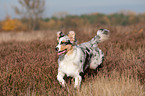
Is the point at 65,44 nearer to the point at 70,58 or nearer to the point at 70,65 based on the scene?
the point at 70,58

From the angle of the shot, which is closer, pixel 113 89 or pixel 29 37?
pixel 113 89

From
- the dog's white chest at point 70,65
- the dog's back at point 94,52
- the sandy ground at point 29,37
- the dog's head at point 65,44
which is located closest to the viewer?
the dog's head at point 65,44

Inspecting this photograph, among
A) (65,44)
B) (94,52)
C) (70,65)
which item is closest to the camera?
(65,44)

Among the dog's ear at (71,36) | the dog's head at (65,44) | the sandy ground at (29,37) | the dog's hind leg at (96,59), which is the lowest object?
the sandy ground at (29,37)

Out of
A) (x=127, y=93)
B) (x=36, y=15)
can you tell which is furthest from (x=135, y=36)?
(x=36, y=15)

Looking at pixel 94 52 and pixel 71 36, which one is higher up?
pixel 71 36

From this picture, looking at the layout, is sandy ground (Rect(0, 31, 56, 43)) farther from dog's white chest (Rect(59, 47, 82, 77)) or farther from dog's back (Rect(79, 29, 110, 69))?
dog's white chest (Rect(59, 47, 82, 77))

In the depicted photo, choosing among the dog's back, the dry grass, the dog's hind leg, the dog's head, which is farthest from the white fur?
the dog's hind leg

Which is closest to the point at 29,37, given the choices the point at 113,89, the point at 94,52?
the point at 94,52

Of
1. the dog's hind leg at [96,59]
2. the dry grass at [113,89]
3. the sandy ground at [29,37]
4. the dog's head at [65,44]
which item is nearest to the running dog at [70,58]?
the dog's head at [65,44]

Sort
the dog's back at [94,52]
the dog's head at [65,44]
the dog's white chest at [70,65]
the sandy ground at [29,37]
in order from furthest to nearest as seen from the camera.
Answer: the sandy ground at [29,37] → the dog's back at [94,52] → the dog's white chest at [70,65] → the dog's head at [65,44]

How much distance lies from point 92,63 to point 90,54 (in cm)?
24

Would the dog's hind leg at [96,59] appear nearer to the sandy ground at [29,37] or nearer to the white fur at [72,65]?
the white fur at [72,65]

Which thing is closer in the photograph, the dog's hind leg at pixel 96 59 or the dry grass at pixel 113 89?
the dry grass at pixel 113 89
